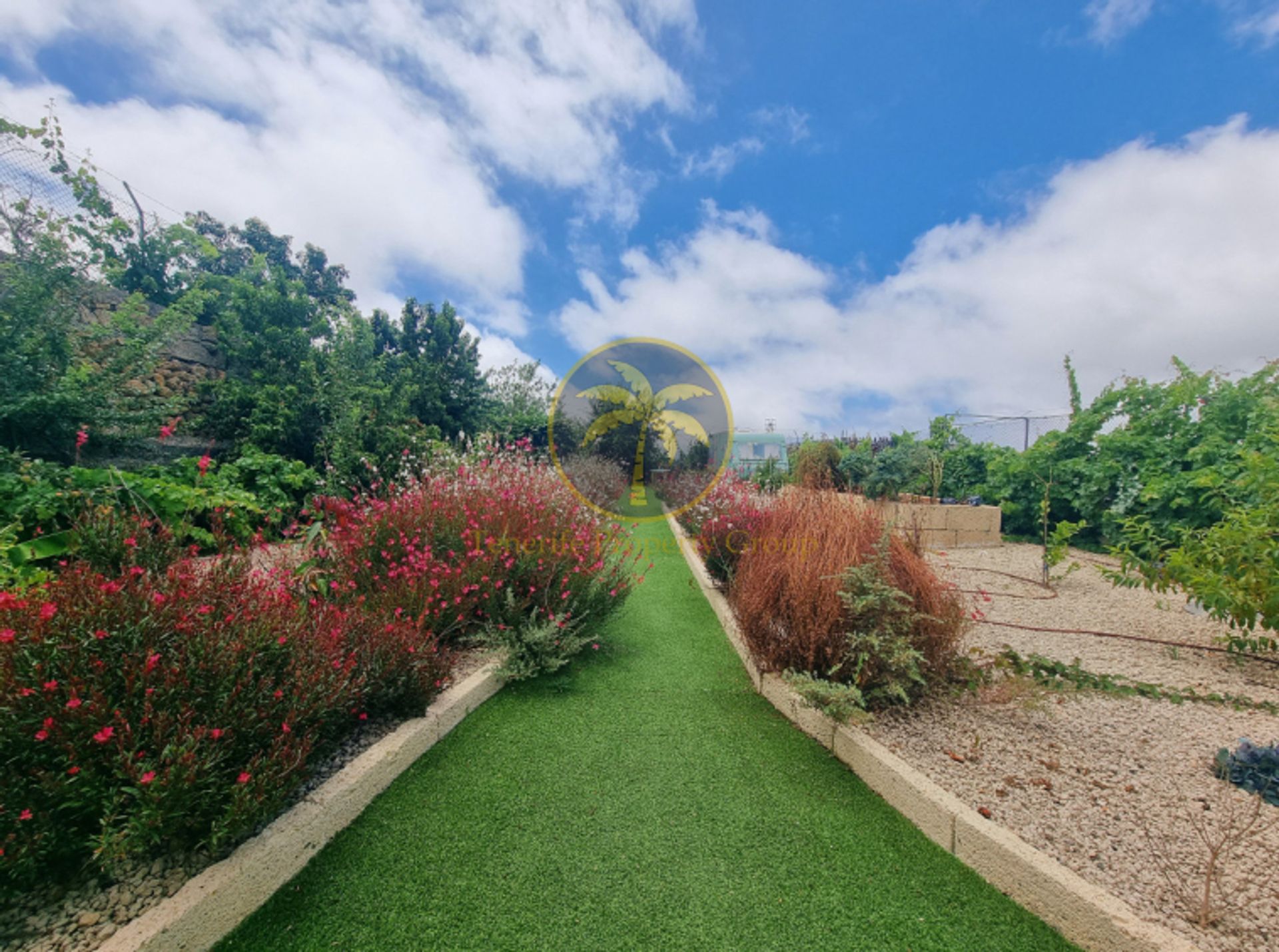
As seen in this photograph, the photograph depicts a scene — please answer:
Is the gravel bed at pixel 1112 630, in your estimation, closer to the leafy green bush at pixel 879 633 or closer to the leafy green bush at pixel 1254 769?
the leafy green bush at pixel 879 633

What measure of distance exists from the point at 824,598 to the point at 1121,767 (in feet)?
4.50

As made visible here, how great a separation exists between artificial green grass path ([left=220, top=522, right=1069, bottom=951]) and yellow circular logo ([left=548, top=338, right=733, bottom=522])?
3850 mm

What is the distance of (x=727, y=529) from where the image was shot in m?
5.36

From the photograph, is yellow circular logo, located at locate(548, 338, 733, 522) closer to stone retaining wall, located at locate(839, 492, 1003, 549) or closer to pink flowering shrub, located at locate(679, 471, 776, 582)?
pink flowering shrub, located at locate(679, 471, 776, 582)

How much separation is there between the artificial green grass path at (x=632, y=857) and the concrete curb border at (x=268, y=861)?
5cm

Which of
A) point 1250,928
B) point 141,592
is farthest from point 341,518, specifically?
point 1250,928

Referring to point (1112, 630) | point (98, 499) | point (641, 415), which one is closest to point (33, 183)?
point (98, 499)

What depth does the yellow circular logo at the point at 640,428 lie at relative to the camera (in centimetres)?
702

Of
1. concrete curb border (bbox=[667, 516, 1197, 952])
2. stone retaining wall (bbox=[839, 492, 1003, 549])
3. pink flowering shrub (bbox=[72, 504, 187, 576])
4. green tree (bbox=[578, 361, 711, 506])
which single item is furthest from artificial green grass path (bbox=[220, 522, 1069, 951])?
stone retaining wall (bbox=[839, 492, 1003, 549])

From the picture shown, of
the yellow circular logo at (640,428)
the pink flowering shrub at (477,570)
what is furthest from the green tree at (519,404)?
the pink flowering shrub at (477,570)

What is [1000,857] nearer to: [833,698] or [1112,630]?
[833,698]

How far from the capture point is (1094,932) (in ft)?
4.60

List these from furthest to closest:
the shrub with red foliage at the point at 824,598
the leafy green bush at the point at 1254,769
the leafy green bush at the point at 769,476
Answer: the leafy green bush at the point at 769,476 < the shrub with red foliage at the point at 824,598 < the leafy green bush at the point at 1254,769

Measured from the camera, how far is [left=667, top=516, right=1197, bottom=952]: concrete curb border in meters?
1.36
